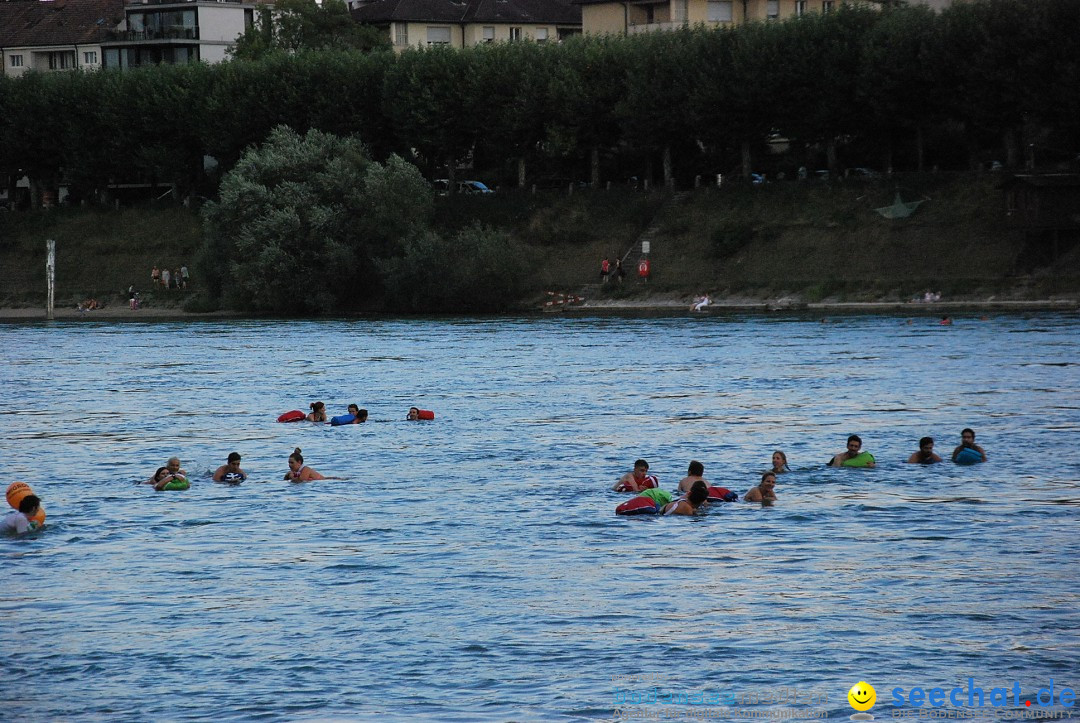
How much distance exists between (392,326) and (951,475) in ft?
165

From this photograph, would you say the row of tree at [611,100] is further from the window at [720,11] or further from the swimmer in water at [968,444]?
the swimmer in water at [968,444]

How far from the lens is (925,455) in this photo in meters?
34.7

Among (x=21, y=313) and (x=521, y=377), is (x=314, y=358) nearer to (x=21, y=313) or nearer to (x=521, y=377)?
(x=521, y=377)

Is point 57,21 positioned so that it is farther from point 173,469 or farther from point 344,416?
point 173,469

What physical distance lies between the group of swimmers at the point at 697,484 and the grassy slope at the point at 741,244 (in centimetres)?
4469

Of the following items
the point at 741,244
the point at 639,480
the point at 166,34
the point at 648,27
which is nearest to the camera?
the point at 639,480

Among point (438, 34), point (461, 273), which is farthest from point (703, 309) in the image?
point (438, 34)

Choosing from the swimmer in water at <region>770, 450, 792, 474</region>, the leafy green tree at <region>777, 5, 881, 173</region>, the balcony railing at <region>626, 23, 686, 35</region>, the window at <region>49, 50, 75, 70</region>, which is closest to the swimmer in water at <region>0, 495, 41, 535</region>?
the swimmer in water at <region>770, 450, 792, 474</region>

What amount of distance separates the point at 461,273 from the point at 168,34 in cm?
5559

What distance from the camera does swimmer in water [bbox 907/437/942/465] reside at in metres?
34.7

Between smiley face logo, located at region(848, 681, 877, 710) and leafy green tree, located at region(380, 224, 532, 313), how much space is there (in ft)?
226

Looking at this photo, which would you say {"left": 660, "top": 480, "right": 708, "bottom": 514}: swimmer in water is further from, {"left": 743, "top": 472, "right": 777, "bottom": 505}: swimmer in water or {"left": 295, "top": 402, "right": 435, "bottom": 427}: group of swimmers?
{"left": 295, "top": 402, "right": 435, "bottom": 427}: group of swimmers

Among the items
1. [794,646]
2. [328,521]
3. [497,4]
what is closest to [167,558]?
[328,521]

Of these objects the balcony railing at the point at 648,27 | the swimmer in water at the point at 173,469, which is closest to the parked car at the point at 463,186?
the balcony railing at the point at 648,27
